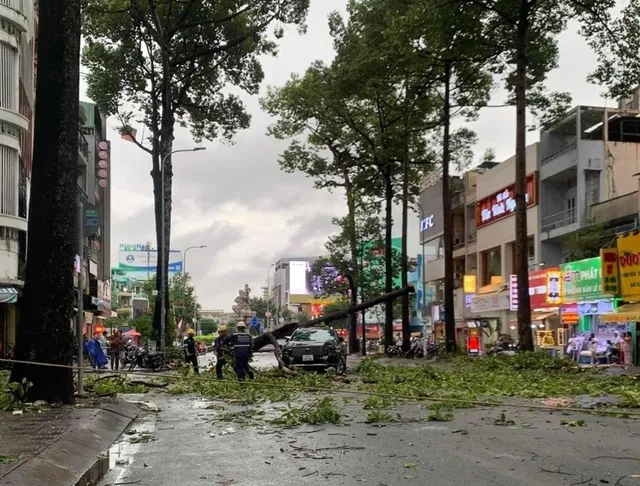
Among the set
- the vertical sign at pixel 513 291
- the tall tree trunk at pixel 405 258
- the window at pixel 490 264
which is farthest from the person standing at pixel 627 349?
the window at pixel 490 264

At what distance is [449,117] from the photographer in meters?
34.1

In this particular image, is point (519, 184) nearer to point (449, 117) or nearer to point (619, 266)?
point (619, 266)

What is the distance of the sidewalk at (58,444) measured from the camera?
6.53 metres

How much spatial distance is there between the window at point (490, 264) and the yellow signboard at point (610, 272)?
26.4m

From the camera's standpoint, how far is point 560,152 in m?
39.2

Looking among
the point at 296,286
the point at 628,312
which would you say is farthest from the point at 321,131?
the point at 296,286

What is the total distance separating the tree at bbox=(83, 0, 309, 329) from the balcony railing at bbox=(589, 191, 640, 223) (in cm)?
1665

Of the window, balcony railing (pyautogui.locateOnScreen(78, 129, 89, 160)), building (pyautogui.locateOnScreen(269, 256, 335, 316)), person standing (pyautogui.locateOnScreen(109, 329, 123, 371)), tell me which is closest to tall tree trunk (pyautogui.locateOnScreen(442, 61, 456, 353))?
person standing (pyautogui.locateOnScreen(109, 329, 123, 371))

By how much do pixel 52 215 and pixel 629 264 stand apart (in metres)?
16.3

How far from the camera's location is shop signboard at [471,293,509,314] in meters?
45.2

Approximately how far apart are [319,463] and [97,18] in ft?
97.7

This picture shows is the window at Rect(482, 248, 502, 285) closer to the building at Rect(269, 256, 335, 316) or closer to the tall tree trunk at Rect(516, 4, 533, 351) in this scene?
the tall tree trunk at Rect(516, 4, 533, 351)

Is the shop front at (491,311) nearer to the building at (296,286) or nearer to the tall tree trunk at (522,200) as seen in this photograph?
the tall tree trunk at (522,200)

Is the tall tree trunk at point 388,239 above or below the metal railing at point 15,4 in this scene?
below
